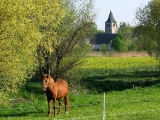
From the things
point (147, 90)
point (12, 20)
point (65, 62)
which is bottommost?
point (147, 90)

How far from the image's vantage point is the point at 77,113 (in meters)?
18.2

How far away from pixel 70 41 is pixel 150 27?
1595cm

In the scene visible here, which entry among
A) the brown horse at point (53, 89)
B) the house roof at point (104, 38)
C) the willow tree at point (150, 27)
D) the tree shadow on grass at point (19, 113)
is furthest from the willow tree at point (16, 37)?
Result: the house roof at point (104, 38)

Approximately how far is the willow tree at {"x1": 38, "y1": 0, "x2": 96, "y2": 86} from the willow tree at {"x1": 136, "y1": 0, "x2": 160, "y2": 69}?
13.5 metres

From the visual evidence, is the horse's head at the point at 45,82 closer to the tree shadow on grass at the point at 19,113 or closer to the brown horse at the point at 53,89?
the brown horse at the point at 53,89

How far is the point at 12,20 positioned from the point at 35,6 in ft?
7.48

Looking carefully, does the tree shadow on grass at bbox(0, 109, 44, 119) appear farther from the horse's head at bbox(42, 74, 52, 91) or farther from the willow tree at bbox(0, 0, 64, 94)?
the horse's head at bbox(42, 74, 52, 91)

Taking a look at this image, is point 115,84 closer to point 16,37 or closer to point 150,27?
point 150,27

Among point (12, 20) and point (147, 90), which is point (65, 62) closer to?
point (147, 90)

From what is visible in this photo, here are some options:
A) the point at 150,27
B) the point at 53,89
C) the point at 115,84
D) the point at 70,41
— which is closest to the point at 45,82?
the point at 53,89

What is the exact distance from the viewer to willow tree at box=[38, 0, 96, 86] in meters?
28.8

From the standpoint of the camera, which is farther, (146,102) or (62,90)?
(146,102)

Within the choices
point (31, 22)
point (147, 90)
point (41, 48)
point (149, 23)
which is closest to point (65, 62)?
point (41, 48)

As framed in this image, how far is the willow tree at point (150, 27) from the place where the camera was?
4156 centimetres
